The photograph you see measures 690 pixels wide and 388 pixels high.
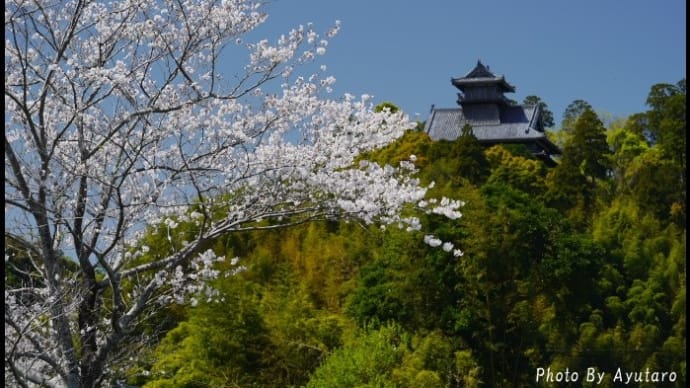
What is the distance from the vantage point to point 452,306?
15.4 meters

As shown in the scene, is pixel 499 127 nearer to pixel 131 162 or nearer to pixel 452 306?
pixel 452 306

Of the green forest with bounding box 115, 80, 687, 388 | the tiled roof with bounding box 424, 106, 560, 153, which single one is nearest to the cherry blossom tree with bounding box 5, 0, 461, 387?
the green forest with bounding box 115, 80, 687, 388

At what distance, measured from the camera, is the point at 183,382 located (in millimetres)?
14695

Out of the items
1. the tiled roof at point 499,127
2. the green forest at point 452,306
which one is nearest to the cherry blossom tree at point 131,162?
the green forest at point 452,306

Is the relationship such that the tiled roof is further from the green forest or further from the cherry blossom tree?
the cherry blossom tree

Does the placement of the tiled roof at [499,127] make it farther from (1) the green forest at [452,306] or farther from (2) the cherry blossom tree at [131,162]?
(2) the cherry blossom tree at [131,162]

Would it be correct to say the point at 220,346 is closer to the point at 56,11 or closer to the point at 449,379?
the point at 449,379

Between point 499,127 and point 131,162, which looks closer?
point 131,162

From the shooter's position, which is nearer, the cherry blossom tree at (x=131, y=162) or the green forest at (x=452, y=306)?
the cherry blossom tree at (x=131, y=162)

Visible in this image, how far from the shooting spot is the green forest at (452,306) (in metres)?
15.0

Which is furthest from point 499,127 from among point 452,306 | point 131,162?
point 131,162

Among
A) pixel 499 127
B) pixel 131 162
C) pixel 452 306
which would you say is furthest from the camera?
pixel 499 127

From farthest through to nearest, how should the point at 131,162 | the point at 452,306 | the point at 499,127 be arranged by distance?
the point at 499,127, the point at 452,306, the point at 131,162

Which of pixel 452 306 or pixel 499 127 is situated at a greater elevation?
pixel 499 127
